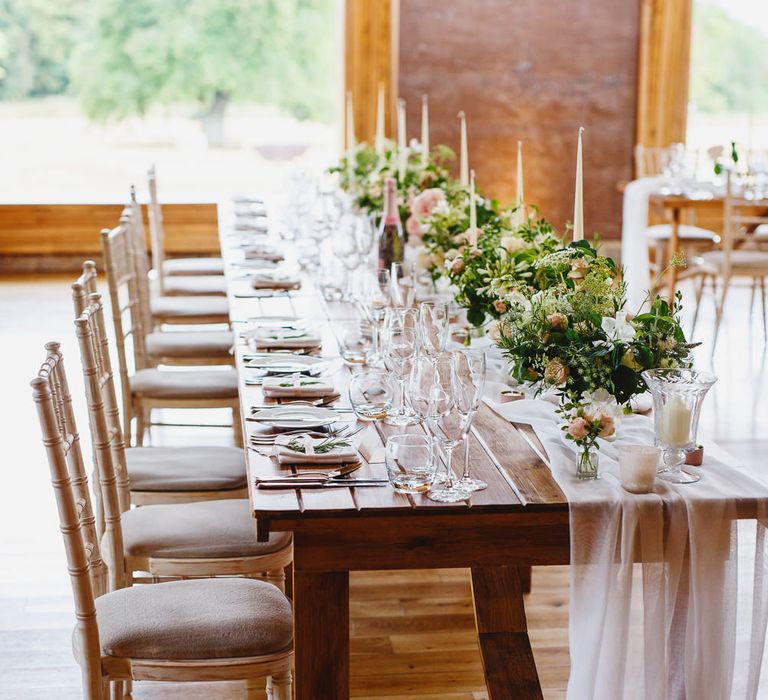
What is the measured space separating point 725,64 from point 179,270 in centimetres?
546

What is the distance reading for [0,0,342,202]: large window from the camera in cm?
877

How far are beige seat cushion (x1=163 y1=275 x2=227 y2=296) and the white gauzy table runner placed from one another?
352cm

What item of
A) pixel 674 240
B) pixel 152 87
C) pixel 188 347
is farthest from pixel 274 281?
pixel 152 87

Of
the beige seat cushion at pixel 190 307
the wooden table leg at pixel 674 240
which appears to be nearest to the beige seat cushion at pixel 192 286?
the beige seat cushion at pixel 190 307

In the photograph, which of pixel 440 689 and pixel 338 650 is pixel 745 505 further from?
pixel 440 689

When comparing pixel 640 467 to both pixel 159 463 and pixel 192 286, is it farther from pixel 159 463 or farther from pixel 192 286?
pixel 192 286

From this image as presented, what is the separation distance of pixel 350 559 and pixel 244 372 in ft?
3.08

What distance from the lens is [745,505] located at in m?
1.98

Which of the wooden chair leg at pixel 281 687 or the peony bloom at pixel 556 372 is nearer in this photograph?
the peony bloom at pixel 556 372

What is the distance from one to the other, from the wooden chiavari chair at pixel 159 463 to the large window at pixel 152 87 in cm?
604

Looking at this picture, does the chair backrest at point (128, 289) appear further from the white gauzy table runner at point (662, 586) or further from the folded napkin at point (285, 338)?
the white gauzy table runner at point (662, 586)

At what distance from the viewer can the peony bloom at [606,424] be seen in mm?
2014

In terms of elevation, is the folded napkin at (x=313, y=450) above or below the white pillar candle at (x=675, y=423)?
below

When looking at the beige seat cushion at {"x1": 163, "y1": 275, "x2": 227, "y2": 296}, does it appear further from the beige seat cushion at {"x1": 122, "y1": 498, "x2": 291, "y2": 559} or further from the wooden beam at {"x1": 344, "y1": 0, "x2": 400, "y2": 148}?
the wooden beam at {"x1": 344, "y1": 0, "x2": 400, "y2": 148}
